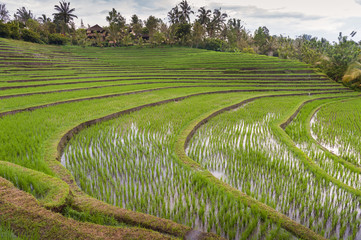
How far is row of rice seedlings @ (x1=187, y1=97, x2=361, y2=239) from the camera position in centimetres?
303

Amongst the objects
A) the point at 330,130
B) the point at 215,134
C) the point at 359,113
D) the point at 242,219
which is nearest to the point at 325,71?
the point at 359,113

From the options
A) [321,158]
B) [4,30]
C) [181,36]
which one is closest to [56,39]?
[4,30]

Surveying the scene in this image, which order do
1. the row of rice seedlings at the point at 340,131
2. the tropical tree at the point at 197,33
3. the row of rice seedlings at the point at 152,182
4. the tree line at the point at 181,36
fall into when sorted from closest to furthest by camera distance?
the row of rice seedlings at the point at 152,182 → the row of rice seedlings at the point at 340,131 → the tree line at the point at 181,36 → the tropical tree at the point at 197,33

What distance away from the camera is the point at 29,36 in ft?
107

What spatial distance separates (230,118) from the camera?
28.0ft

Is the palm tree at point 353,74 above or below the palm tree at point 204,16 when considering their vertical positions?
below

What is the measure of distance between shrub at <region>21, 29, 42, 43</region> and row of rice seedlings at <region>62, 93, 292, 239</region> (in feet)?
111

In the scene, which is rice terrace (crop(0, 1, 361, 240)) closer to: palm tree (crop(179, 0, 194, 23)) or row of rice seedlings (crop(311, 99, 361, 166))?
row of rice seedlings (crop(311, 99, 361, 166))

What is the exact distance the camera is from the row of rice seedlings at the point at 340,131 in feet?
18.0

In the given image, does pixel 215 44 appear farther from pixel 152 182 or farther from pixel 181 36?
pixel 152 182

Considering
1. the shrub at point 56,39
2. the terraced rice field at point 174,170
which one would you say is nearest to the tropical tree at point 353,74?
the terraced rice field at point 174,170

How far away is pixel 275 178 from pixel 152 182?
2.13m

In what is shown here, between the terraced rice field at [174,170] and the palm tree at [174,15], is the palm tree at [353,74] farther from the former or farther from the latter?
the palm tree at [174,15]

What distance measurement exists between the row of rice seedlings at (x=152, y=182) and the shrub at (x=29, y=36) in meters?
33.9
